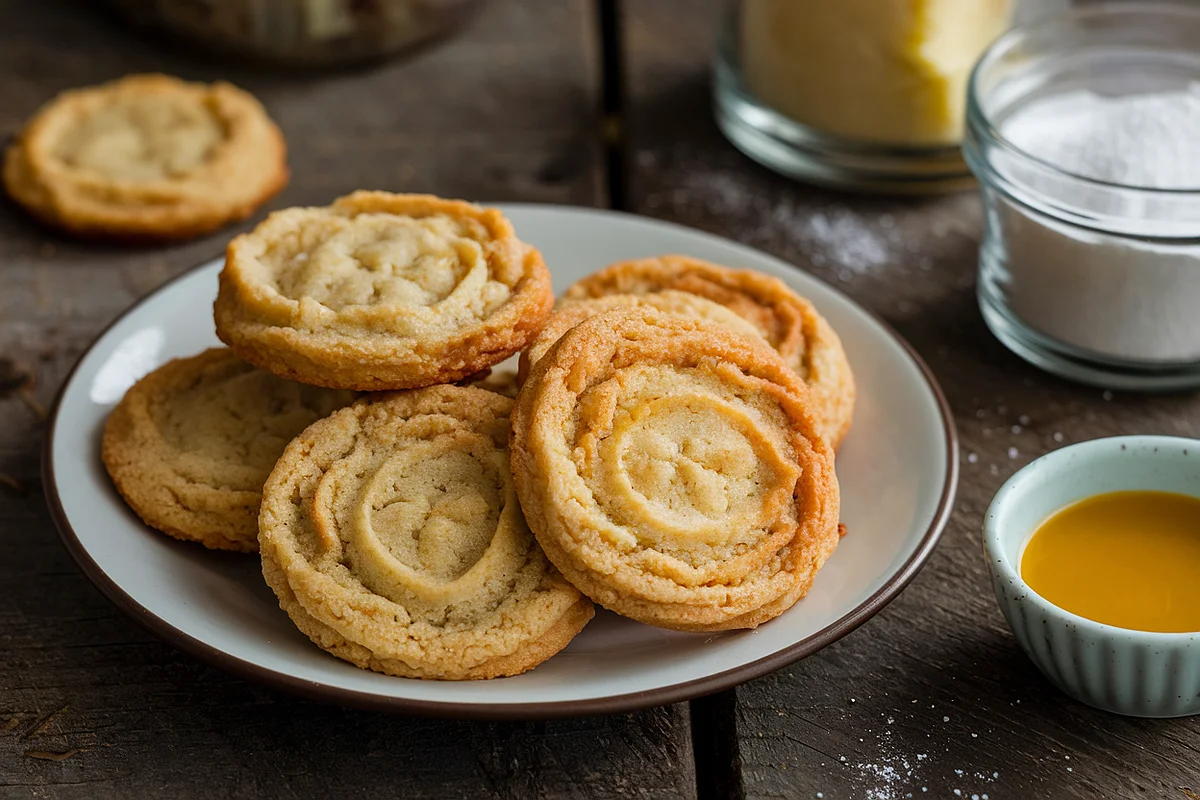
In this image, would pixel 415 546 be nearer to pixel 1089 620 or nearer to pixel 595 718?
pixel 595 718

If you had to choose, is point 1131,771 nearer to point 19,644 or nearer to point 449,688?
point 449,688

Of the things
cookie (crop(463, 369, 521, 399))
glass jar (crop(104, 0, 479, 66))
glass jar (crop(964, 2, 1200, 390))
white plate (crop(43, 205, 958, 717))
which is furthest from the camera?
glass jar (crop(104, 0, 479, 66))

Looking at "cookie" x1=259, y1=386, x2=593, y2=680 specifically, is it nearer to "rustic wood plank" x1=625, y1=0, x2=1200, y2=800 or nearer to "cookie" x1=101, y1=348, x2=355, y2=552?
"cookie" x1=101, y1=348, x2=355, y2=552

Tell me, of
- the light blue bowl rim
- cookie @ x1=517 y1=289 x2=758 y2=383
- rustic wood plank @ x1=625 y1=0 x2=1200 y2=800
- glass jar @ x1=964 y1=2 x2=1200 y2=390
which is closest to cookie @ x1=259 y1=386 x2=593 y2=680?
cookie @ x1=517 y1=289 x2=758 y2=383

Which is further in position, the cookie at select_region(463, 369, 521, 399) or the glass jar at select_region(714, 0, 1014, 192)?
the glass jar at select_region(714, 0, 1014, 192)

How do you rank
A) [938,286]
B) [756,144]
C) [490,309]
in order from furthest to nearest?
[756,144] < [938,286] < [490,309]

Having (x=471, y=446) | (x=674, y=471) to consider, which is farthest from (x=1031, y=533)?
(x=471, y=446)

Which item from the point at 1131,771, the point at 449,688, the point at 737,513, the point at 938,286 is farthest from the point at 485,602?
the point at 938,286
